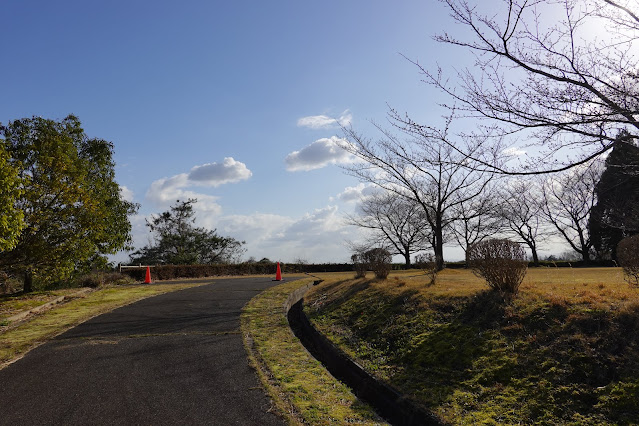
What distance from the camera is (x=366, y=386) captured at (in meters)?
5.96

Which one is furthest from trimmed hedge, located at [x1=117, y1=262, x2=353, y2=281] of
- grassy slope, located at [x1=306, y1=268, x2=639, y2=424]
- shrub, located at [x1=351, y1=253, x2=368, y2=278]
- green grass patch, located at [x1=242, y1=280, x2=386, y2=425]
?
Result: grassy slope, located at [x1=306, y1=268, x2=639, y2=424]

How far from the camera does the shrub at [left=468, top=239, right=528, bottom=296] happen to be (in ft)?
24.0


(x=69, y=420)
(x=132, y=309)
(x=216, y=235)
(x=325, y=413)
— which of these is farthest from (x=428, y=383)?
(x=216, y=235)

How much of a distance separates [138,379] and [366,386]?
3278 mm

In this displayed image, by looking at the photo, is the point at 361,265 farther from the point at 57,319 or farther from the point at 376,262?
the point at 57,319

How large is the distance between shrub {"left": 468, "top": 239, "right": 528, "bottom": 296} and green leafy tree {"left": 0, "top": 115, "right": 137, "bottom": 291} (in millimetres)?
12589

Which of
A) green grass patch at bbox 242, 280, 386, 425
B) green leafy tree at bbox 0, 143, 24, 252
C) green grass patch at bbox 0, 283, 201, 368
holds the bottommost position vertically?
green grass patch at bbox 242, 280, 386, 425

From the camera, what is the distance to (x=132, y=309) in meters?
12.1

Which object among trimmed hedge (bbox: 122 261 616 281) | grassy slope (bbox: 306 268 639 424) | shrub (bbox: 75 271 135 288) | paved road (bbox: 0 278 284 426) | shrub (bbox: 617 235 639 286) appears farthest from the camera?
trimmed hedge (bbox: 122 261 616 281)

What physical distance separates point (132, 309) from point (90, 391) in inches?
290

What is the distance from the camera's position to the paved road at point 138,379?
447 centimetres

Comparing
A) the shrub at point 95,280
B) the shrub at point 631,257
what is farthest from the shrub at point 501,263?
the shrub at point 95,280

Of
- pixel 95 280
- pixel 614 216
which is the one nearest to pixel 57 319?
pixel 95 280

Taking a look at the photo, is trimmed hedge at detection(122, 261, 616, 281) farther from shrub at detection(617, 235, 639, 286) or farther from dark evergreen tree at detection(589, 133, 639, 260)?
shrub at detection(617, 235, 639, 286)
